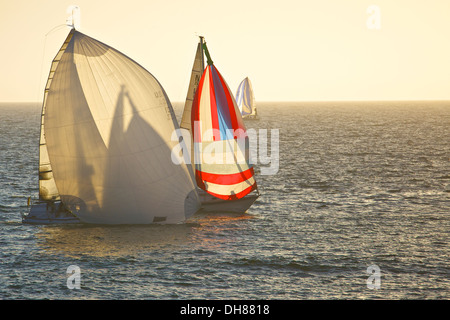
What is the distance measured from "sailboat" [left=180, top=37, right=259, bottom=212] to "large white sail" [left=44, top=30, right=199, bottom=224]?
3950 millimetres

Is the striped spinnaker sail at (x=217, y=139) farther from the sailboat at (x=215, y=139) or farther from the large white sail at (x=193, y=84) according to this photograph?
the large white sail at (x=193, y=84)

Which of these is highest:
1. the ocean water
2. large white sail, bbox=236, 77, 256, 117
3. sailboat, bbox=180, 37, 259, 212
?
large white sail, bbox=236, 77, 256, 117

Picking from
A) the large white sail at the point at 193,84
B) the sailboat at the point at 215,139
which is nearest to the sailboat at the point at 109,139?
the sailboat at the point at 215,139

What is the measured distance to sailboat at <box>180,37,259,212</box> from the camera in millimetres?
40781

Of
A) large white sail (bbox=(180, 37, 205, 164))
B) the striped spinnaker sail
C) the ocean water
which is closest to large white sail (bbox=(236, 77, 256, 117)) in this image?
the ocean water

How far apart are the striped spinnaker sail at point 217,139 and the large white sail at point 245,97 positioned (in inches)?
4286

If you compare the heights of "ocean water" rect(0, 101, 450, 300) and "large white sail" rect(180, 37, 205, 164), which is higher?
"large white sail" rect(180, 37, 205, 164)

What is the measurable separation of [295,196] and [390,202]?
27.1 ft

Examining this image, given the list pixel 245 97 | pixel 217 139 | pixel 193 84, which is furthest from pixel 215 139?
pixel 245 97

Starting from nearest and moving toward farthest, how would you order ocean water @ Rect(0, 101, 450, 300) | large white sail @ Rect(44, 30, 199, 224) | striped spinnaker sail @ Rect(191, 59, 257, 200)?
ocean water @ Rect(0, 101, 450, 300) < large white sail @ Rect(44, 30, 199, 224) < striped spinnaker sail @ Rect(191, 59, 257, 200)

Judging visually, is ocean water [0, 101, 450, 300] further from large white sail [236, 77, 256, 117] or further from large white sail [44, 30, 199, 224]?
large white sail [236, 77, 256, 117]
